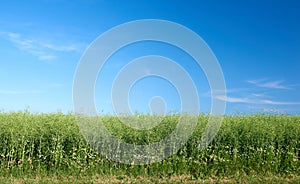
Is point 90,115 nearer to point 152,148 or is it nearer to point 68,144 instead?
point 68,144

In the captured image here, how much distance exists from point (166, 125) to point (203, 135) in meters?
1.35

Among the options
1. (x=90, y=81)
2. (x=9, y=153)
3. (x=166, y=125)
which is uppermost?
(x=90, y=81)

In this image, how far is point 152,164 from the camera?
1380cm

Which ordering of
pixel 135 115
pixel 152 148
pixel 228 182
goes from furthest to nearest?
pixel 135 115 < pixel 152 148 < pixel 228 182

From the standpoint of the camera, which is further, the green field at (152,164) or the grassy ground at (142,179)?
the green field at (152,164)

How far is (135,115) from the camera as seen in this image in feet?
50.1

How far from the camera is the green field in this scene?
1354 cm

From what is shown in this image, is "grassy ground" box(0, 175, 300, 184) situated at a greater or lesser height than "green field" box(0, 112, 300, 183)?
lesser

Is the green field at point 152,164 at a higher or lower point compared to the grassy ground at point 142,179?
higher

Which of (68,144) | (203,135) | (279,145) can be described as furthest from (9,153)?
(279,145)

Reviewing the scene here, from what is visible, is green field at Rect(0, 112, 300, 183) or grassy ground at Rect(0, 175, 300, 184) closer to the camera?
grassy ground at Rect(0, 175, 300, 184)

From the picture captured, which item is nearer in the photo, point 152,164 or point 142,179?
point 142,179

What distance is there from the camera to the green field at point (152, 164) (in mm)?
13539

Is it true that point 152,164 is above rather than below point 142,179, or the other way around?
above
